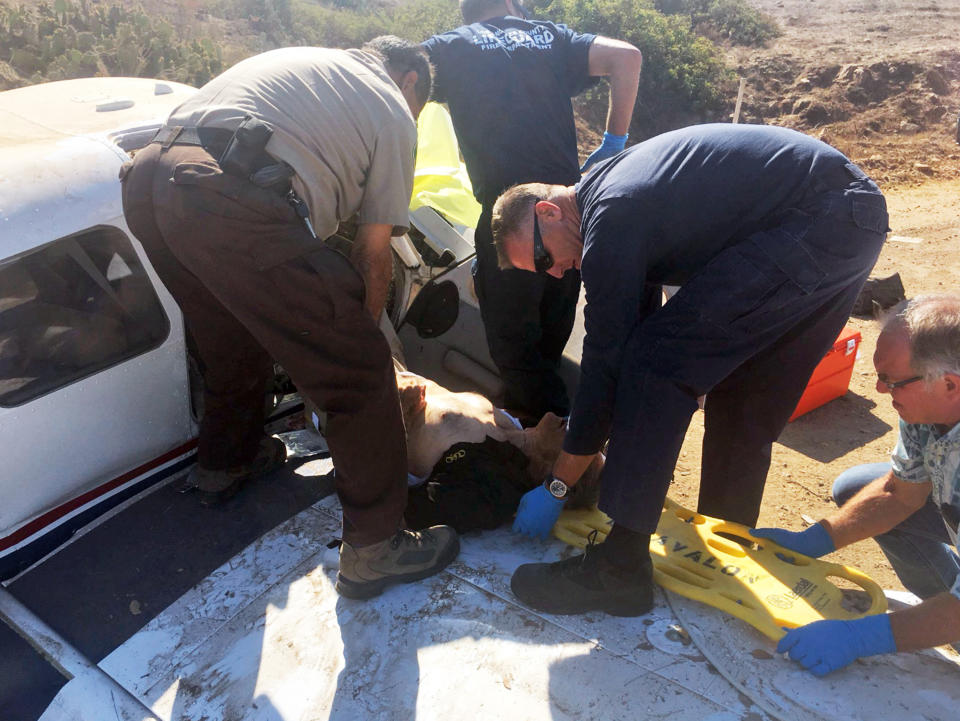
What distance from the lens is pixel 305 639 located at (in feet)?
7.70

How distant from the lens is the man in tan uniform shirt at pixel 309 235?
90.0 inches

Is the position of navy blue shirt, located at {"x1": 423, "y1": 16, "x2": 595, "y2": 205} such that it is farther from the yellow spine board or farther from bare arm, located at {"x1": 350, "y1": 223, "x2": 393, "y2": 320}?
→ the yellow spine board

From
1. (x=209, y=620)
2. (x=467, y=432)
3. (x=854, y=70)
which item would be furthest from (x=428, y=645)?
(x=854, y=70)

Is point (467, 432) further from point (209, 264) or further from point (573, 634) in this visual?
point (209, 264)

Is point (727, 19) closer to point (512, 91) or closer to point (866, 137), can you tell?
point (866, 137)

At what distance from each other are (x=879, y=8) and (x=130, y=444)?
74.3 ft

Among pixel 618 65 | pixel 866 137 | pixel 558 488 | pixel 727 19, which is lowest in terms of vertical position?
pixel 866 137

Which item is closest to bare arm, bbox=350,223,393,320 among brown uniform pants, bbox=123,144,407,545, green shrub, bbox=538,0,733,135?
brown uniform pants, bbox=123,144,407,545

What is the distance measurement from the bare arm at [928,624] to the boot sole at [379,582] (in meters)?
1.34

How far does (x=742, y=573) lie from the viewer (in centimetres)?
248

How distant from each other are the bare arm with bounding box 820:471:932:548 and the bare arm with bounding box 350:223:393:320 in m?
1.78

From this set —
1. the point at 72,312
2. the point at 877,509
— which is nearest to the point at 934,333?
the point at 877,509

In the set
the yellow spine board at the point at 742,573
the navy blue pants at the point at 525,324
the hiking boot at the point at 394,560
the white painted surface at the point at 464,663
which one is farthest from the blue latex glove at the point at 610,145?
the white painted surface at the point at 464,663

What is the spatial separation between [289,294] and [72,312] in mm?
858
